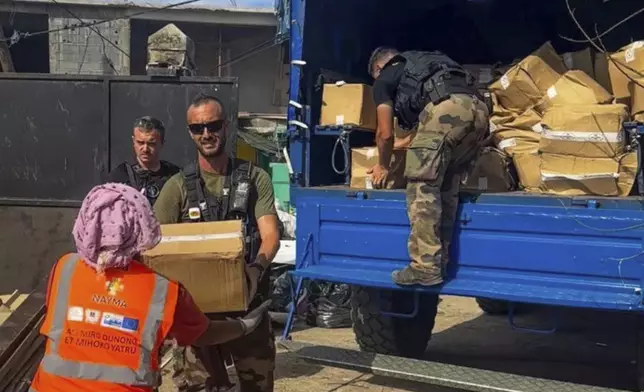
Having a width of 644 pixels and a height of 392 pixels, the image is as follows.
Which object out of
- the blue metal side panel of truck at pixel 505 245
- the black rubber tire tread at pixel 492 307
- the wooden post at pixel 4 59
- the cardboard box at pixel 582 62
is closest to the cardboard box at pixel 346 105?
the blue metal side panel of truck at pixel 505 245

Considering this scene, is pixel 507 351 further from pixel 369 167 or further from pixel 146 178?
pixel 146 178

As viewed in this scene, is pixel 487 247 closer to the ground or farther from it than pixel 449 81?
closer to the ground

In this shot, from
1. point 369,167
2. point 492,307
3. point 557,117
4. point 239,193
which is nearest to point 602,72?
point 557,117

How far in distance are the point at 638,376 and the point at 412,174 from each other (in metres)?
1.53

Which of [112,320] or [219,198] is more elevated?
[219,198]

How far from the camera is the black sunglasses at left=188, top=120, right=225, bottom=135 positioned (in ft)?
12.2

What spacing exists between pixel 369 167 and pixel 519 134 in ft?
2.95

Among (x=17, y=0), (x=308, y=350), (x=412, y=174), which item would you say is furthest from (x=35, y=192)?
(x=17, y=0)

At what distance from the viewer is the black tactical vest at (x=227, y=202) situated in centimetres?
375

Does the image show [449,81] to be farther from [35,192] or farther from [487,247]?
[35,192]

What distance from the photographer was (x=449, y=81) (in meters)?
4.71

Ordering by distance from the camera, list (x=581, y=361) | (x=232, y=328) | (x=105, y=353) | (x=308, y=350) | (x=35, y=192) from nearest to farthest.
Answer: (x=105, y=353) → (x=232, y=328) → (x=308, y=350) → (x=581, y=361) → (x=35, y=192)

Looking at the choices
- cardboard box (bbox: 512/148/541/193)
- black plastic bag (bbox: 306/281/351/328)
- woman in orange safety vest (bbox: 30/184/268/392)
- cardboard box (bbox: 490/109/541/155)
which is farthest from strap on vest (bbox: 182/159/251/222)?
black plastic bag (bbox: 306/281/351/328)

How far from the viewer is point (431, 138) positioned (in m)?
4.54
